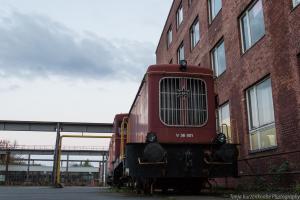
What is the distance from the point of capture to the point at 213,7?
62.6 feet

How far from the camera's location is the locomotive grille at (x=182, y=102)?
10.2m

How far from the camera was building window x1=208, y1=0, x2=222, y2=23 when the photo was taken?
59.5 feet

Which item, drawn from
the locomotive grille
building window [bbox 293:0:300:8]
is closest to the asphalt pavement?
the locomotive grille

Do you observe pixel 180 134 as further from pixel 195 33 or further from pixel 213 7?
pixel 195 33

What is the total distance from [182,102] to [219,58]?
8355 mm

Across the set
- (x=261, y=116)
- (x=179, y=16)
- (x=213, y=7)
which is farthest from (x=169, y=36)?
(x=261, y=116)

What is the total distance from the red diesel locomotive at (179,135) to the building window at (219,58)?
693 cm

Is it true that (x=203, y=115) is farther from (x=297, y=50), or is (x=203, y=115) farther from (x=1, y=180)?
(x=1, y=180)

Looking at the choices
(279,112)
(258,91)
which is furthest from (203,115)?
(258,91)

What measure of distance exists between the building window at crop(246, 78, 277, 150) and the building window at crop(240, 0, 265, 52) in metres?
1.71

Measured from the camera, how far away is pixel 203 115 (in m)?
10.4

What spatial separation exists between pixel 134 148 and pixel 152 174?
72cm

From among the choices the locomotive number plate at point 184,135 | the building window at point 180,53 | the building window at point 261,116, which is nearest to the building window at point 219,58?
the building window at point 261,116

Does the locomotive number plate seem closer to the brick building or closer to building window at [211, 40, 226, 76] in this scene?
the brick building
